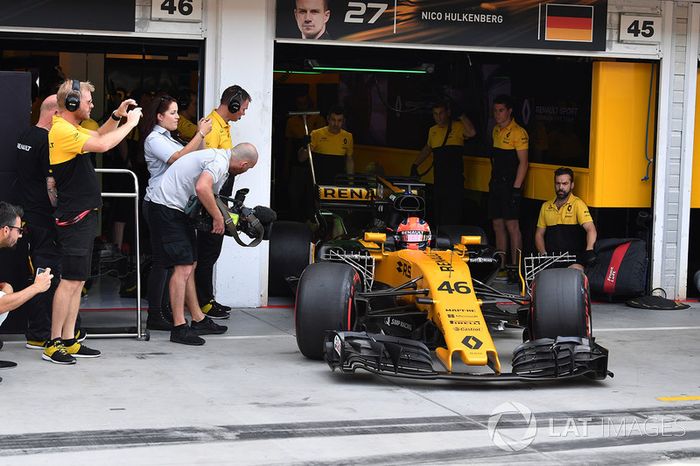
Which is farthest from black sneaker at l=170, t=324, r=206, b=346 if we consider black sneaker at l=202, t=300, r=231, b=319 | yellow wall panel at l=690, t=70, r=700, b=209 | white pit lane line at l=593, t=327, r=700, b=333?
yellow wall panel at l=690, t=70, r=700, b=209

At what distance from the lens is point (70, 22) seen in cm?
1017

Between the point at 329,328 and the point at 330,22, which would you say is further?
the point at 330,22

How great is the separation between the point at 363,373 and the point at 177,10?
410 cm

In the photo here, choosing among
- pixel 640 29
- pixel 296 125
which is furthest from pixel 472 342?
pixel 296 125

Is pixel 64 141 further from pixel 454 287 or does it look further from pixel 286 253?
pixel 286 253

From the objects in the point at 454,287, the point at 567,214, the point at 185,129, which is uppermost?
the point at 185,129

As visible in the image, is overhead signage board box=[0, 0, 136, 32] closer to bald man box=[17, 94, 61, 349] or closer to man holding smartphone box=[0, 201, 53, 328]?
bald man box=[17, 94, 61, 349]

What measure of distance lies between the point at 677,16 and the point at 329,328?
18.9ft

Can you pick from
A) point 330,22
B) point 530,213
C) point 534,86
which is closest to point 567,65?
point 534,86

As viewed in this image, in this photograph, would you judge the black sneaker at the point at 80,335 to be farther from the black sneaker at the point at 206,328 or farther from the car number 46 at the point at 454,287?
the car number 46 at the point at 454,287

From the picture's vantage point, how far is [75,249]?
332 inches

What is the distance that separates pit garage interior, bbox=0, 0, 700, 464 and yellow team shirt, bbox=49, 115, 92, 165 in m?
0.80

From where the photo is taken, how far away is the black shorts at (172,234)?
30.0 feet

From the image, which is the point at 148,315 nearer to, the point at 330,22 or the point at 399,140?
the point at 330,22
